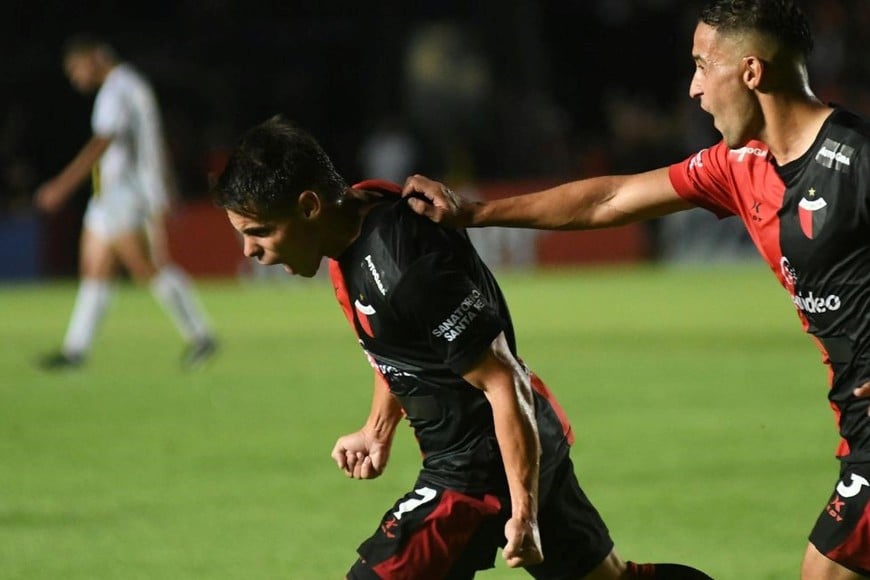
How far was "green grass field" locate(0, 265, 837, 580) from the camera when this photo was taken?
282 inches

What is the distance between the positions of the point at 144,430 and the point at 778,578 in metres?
5.15

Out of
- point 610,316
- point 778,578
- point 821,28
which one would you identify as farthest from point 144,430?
point 821,28

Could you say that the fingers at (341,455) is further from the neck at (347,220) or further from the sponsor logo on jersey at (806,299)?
the sponsor logo on jersey at (806,299)

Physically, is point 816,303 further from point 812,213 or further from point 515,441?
point 515,441

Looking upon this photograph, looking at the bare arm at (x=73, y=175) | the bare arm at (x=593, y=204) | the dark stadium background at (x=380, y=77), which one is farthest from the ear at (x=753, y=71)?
the dark stadium background at (x=380, y=77)

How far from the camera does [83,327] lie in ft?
45.3

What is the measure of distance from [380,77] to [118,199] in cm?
1810

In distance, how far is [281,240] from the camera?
4.68 metres

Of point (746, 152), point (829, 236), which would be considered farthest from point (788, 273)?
point (746, 152)

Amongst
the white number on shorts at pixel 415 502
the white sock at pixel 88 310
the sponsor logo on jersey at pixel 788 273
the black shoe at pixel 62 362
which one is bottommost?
the black shoe at pixel 62 362

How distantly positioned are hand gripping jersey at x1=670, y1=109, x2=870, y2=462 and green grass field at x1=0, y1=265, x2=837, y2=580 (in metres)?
2.07

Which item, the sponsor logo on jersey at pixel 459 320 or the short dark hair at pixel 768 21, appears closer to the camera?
the sponsor logo on jersey at pixel 459 320

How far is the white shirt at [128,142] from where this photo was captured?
13555 mm

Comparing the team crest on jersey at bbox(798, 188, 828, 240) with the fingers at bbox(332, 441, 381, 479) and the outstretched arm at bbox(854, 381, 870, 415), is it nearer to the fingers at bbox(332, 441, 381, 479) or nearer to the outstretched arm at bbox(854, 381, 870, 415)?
the outstretched arm at bbox(854, 381, 870, 415)
